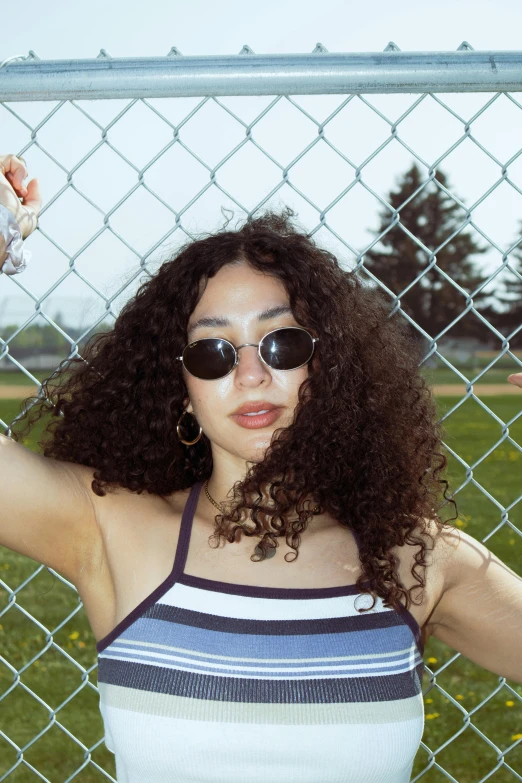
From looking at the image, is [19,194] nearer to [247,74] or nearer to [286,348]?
[247,74]

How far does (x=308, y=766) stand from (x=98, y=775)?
2174 mm

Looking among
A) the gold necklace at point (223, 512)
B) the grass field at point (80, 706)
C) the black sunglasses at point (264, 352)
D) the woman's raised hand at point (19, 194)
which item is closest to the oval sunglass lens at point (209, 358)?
the black sunglasses at point (264, 352)

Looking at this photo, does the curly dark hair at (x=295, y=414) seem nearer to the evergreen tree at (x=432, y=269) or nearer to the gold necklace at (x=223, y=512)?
the gold necklace at (x=223, y=512)

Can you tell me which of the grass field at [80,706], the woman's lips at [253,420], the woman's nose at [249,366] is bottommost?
the grass field at [80,706]

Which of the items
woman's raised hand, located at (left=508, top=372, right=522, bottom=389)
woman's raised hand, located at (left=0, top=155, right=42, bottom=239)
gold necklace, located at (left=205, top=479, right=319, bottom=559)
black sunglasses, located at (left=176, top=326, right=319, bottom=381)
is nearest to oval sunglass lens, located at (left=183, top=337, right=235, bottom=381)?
black sunglasses, located at (left=176, top=326, right=319, bottom=381)

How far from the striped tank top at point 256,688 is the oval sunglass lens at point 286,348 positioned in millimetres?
477

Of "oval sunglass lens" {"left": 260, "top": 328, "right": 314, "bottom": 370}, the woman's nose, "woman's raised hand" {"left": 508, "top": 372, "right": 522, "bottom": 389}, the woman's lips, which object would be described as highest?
"woman's raised hand" {"left": 508, "top": 372, "right": 522, "bottom": 389}

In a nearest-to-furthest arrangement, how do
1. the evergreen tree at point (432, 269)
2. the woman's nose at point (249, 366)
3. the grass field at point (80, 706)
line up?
the woman's nose at point (249, 366) < the grass field at point (80, 706) < the evergreen tree at point (432, 269)

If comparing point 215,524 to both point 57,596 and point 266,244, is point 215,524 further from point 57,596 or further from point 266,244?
point 57,596

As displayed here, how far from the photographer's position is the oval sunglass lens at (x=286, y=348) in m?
1.82

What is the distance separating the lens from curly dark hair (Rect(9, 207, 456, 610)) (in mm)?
1897

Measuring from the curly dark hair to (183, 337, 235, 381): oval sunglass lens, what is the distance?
0.14 m

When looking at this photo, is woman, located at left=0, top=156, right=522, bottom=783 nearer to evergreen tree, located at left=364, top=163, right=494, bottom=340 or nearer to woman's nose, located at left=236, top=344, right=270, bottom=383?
woman's nose, located at left=236, top=344, right=270, bottom=383

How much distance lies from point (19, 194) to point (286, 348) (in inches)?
25.8
